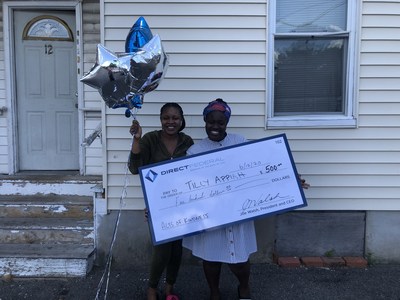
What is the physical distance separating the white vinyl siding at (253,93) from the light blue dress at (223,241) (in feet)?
2.90

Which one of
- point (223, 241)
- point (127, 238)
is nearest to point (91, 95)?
point (127, 238)

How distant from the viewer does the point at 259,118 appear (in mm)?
4242

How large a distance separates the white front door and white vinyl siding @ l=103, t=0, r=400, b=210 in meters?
1.50

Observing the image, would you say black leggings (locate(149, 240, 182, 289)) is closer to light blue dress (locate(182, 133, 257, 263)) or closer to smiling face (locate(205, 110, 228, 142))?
light blue dress (locate(182, 133, 257, 263))

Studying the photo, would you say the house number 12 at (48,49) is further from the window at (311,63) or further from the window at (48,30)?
the window at (311,63)

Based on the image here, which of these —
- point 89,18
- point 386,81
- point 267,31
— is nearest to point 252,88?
point 267,31

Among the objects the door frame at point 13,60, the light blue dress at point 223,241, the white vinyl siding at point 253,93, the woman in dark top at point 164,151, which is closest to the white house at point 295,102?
the white vinyl siding at point 253,93

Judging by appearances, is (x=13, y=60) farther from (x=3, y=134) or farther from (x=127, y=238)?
(x=127, y=238)

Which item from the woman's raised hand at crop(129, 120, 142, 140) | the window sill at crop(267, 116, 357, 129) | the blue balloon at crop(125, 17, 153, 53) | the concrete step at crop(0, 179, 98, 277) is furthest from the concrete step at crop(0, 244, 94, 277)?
the window sill at crop(267, 116, 357, 129)

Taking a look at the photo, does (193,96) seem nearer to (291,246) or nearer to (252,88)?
(252,88)

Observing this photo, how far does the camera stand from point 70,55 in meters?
5.43

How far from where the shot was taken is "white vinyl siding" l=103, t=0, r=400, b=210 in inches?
163

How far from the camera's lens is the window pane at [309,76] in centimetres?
433

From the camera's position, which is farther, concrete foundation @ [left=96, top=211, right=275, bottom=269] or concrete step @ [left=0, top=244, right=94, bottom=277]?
concrete foundation @ [left=96, top=211, right=275, bottom=269]
